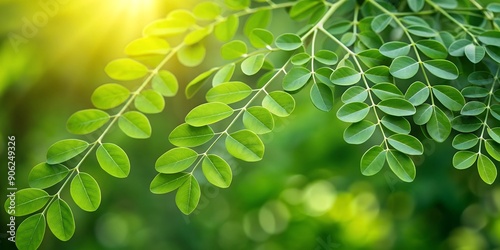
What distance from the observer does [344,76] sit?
57 cm

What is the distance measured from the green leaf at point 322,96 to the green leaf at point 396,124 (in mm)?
53

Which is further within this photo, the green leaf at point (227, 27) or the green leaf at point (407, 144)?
the green leaf at point (227, 27)

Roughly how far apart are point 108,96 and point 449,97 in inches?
14.1

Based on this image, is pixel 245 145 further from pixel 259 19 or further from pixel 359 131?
pixel 259 19

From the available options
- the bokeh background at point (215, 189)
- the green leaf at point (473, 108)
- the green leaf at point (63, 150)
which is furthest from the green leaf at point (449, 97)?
the bokeh background at point (215, 189)

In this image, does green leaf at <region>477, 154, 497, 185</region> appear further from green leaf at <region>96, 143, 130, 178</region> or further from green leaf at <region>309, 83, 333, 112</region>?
green leaf at <region>96, 143, 130, 178</region>

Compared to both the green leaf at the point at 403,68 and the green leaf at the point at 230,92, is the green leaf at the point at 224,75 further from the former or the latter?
the green leaf at the point at 403,68

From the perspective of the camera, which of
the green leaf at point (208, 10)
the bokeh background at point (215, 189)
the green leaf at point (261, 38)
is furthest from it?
the bokeh background at point (215, 189)

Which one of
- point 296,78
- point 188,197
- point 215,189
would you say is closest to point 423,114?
point 296,78

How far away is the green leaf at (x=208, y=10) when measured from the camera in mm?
753

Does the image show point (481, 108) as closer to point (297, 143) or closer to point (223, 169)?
point (223, 169)

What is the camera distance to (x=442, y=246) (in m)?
1.40

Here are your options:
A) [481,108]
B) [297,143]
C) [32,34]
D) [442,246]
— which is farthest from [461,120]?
[442,246]

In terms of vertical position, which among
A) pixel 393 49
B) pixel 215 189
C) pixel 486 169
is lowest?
pixel 215 189
